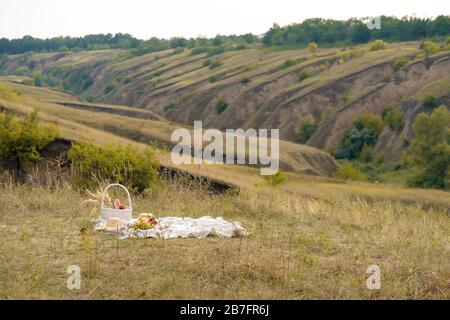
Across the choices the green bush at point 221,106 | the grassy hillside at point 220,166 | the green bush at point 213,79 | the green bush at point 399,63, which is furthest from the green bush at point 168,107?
the grassy hillside at point 220,166

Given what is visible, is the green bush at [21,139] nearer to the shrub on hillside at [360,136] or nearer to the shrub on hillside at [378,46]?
the shrub on hillside at [360,136]

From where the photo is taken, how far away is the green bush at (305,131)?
283ft

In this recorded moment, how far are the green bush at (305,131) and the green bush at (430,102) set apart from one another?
15.9 meters

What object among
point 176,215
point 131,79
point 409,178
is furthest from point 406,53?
point 176,215

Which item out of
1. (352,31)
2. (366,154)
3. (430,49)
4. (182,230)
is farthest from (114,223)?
(352,31)

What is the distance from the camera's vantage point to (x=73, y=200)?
12.0 m

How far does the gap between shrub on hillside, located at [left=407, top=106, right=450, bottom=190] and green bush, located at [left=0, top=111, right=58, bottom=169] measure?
3715cm

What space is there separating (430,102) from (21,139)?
A: 205 ft

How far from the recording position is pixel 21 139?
20.9 m

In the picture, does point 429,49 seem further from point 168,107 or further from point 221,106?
point 168,107

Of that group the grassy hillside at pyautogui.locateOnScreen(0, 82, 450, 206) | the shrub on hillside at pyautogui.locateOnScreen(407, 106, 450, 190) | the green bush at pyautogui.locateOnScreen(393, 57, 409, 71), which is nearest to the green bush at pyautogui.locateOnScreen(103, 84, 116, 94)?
the green bush at pyautogui.locateOnScreen(393, 57, 409, 71)

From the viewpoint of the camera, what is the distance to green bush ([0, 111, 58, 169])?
778 inches

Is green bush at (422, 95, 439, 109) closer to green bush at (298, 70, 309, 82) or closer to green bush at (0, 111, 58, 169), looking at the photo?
green bush at (298, 70, 309, 82)

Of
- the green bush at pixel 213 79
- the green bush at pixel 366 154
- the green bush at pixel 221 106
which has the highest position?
the green bush at pixel 213 79
